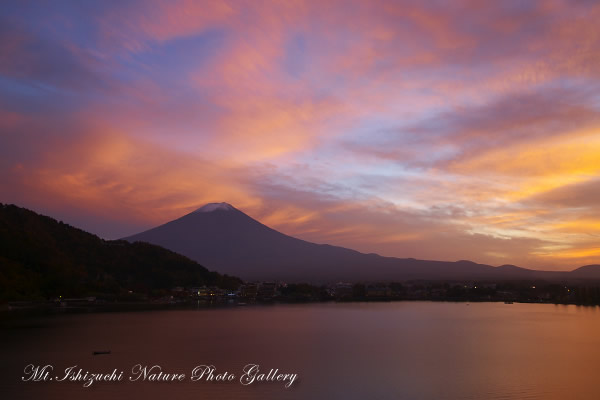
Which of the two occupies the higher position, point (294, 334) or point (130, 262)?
point (130, 262)

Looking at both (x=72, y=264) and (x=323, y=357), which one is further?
(x=72, y=264)

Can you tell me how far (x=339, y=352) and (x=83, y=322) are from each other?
9.50 meters

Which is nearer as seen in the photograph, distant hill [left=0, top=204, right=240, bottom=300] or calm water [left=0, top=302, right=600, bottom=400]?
calm water [left=0, top=302, right=600, bottom=400]

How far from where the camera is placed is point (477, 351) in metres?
11.9

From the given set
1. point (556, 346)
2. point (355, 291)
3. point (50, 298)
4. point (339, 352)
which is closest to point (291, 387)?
point (339, 352)

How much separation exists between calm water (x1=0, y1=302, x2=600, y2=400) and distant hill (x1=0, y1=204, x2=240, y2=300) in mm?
8432

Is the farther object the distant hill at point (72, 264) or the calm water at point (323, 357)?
the distant hill at point (72, 264)

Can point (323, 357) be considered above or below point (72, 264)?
below

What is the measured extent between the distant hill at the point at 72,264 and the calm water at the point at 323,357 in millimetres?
8432

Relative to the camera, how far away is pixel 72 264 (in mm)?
29375

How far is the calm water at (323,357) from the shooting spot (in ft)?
24.3

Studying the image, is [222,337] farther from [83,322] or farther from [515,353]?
[515,353]

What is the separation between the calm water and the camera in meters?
7.42

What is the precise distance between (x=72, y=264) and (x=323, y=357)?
23312mm
